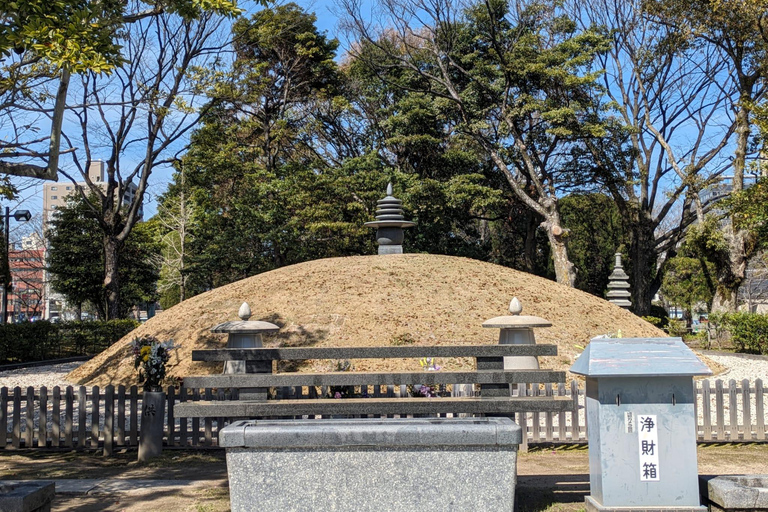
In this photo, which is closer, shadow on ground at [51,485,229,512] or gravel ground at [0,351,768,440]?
shadow on ground at [51,485,229,512]

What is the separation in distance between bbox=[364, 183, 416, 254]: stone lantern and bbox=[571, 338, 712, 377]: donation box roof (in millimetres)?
16093

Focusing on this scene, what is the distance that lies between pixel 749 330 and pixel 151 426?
22923mm

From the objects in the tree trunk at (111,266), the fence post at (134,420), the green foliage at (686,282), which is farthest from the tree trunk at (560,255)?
the fence post at (134,420)

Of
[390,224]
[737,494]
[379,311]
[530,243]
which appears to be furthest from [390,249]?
[737,494]

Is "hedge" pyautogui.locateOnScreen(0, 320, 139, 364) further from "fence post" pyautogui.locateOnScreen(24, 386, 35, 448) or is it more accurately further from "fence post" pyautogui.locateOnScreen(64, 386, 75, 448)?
"fence post" pyautogui.locateOnScreen(64, 386, 75, 448)

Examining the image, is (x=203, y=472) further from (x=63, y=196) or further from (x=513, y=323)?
(x=63, y=196)

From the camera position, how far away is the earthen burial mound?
52.1 feet

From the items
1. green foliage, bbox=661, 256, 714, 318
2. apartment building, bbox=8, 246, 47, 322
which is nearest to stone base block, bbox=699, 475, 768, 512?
apartment building, bbox=8, 246, 47, 322

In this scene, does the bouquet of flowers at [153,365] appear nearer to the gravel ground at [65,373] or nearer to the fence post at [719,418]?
the gravel ground at [65,373]

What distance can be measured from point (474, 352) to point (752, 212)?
18.8 metres

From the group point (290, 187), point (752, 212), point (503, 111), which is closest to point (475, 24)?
point (503, 111)

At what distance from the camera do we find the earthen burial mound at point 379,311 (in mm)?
15883

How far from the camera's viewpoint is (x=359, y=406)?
571 cm

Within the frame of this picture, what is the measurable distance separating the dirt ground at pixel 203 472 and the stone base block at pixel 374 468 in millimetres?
1379
